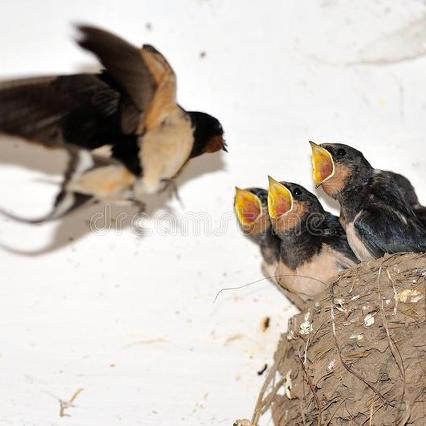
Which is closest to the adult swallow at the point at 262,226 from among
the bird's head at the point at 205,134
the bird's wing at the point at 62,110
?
the bird's head at the point at 205,134

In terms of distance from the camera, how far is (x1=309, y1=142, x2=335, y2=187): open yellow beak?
7.00ft

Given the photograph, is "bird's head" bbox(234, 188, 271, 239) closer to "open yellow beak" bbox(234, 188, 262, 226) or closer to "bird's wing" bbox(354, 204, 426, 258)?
"open yellow beak" bbox(234, 188, 262, 226)

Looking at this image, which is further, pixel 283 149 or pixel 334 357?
pixel 283 149

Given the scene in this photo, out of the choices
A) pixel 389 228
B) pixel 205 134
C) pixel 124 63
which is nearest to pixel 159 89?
pixel 124 63

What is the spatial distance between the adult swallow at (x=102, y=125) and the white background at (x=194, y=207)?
46 centimetres

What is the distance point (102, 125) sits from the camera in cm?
174

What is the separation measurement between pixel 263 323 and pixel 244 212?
31cm

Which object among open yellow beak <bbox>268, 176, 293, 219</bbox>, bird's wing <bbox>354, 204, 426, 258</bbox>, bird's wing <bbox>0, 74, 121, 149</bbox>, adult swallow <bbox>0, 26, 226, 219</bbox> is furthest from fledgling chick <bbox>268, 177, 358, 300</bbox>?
bird's wing <bbox>0, 74, 121, 149</bbox>

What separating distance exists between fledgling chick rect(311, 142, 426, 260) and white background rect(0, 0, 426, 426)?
0.16 m

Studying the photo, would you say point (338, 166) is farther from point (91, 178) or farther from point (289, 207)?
point (91, 178)

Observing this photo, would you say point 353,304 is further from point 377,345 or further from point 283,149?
point 283,149

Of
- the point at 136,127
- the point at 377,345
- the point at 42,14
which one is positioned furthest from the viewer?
the point at 42,14

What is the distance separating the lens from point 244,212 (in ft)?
7.36

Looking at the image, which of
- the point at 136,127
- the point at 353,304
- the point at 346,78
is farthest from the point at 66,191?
the point at 346,78
